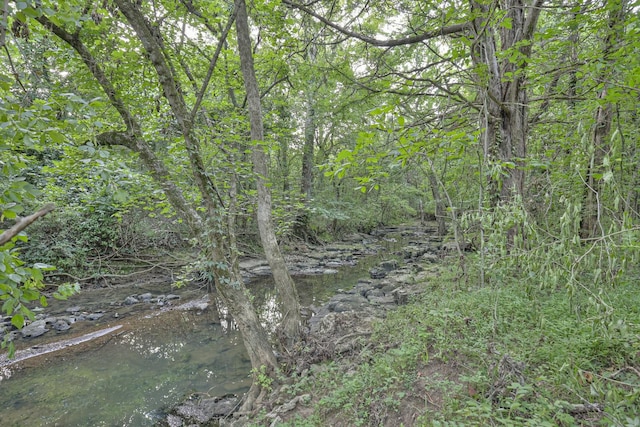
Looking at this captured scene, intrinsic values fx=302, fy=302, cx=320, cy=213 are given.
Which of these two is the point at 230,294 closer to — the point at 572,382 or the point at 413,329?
the point at 413,329

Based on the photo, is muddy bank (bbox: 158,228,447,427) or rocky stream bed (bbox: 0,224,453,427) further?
rocky stream bed (bbox: 0,224,453,427)

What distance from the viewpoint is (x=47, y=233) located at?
1111 centimetres

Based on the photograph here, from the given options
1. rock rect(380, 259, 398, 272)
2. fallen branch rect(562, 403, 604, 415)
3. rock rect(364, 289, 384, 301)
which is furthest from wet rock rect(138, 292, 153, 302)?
fallen branch rect(562, 403, 604, 415)

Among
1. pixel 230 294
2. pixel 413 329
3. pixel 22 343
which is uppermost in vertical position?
pixel 230 294

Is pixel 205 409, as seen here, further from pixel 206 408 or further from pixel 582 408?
pixel 582 408

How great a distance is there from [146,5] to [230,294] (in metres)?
4.91

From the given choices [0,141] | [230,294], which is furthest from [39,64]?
[230,294]

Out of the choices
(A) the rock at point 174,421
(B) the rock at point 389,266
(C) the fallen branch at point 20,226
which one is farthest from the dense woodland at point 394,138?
(B) the rock at point 389,266

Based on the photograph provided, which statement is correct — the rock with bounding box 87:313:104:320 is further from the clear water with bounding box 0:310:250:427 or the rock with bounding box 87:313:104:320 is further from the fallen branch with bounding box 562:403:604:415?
the fallen branch with bounding box 562:403:604:415

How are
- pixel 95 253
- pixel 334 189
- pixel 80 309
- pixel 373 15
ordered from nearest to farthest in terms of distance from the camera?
pixel 373 15 → pixel 80 309 → pixel 95 253 → pixel 334 189

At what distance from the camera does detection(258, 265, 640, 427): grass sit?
2221 mm

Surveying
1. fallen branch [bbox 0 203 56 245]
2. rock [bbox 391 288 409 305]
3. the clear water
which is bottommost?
the clear water

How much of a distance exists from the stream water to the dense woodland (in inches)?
68.3

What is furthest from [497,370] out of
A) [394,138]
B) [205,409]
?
[205,409]
